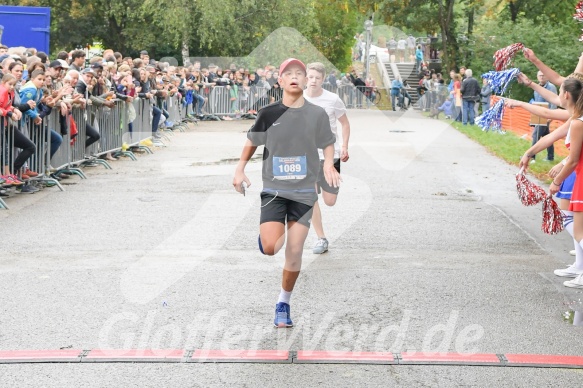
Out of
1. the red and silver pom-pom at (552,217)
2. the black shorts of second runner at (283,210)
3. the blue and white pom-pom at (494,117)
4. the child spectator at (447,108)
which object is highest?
the blue and white pom-pom at (494,117)

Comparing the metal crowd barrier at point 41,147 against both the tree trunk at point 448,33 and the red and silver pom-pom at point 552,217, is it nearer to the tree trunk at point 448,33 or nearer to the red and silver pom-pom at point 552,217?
the red and silver pom-pom at point 552,217

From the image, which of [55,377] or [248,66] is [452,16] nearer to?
[248,66]

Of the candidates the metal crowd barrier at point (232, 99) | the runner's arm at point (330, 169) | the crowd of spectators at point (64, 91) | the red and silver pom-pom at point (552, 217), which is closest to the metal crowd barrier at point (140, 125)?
the crowd of spectators at point (64, 91)

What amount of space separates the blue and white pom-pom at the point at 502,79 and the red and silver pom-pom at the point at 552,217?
47.3 inches

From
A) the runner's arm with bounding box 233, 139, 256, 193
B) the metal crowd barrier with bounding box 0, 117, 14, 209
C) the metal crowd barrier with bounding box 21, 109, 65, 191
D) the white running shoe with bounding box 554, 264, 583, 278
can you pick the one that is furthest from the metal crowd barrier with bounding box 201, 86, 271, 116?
the runner's arm with bounding box 233, 139, 256, 193

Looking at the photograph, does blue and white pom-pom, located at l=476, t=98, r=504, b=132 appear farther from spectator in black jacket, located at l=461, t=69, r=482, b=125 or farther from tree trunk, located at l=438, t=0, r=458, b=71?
tree trunk, located at l=438, t=0, r=458, b=71

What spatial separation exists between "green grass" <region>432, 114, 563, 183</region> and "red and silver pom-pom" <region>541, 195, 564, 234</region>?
7265mm

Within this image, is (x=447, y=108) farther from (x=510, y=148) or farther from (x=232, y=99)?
(x=510, y=148)

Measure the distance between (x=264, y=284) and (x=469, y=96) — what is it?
1069 inches

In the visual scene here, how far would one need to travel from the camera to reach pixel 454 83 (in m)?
37.9

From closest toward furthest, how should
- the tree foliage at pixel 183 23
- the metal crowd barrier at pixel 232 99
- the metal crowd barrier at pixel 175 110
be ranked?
the metal crowd barrier at pixel 175 110 → the metal crowd barrier at pixel 232 99 → the tree foliage at pixel 183 23

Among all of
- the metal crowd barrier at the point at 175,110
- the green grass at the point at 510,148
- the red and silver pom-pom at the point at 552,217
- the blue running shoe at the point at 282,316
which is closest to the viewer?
the blue running shoe at the point at 282,316

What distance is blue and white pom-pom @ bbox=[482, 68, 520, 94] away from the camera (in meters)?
9.61

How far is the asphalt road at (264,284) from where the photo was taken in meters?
5.89
